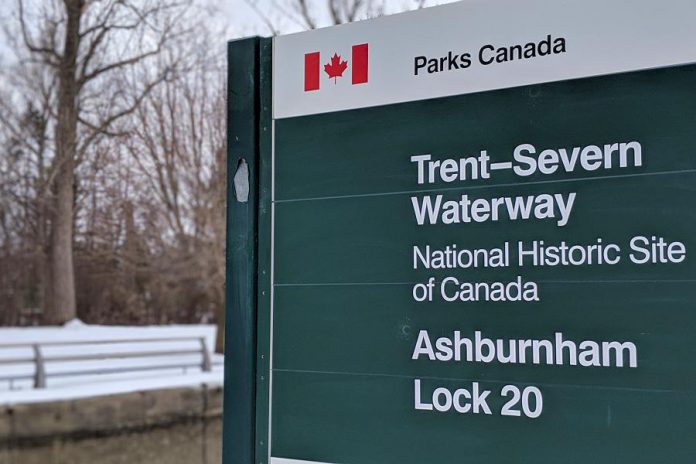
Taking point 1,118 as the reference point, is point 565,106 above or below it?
below

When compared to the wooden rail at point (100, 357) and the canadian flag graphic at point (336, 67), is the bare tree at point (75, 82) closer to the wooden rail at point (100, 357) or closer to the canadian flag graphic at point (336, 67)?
the wooden rail at point (100, 357)

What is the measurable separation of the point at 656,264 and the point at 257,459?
4.71 feet

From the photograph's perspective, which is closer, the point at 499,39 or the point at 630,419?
the point at 630,419

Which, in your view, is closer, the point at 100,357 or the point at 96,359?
the point at 100,357

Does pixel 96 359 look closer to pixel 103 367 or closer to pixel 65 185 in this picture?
pixel 103 367

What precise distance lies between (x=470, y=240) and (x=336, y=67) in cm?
76

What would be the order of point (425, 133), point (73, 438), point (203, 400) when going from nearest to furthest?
point (425, 133), point (73, 438), point (203, 400)

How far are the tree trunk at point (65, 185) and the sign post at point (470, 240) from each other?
15510 mm

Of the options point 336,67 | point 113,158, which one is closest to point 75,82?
point 113,158

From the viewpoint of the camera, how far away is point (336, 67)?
3070mm

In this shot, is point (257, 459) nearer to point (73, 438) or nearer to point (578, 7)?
point (578, 7)

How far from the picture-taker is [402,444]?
2814 millimetres

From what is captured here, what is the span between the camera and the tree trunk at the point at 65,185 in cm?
1792

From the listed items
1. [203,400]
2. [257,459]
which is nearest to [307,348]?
[257,459]
